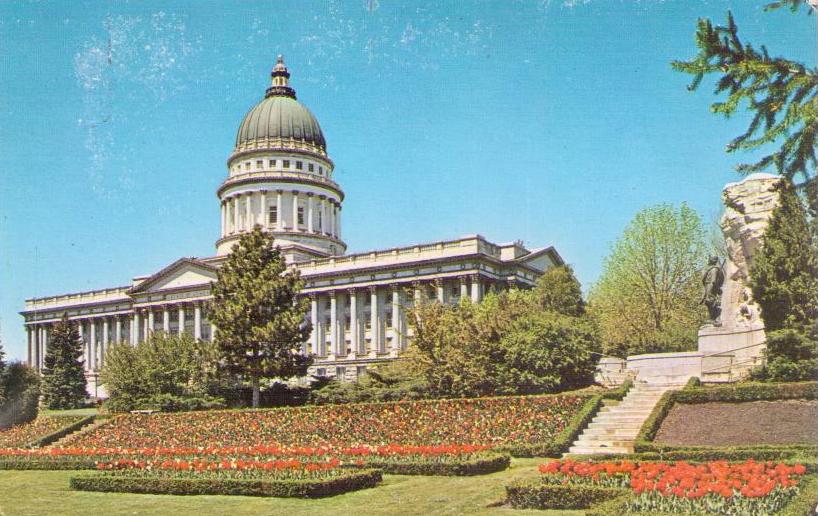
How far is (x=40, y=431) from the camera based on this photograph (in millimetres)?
41156

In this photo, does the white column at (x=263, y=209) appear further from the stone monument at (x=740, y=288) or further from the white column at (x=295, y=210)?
the stone monument at (x=740, y=288)

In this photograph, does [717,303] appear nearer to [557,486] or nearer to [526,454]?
[526,454]

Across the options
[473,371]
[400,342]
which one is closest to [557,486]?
[473,371]

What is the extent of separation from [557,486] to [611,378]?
23.4 meters

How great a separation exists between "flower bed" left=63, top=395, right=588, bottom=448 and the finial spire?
59815mm

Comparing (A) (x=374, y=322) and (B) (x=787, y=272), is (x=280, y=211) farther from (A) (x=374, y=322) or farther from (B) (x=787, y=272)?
(B) (x=787, y=272)

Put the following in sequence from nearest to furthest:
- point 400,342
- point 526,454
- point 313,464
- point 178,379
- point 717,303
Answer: point 313,464
point 526,454
point 717,303
point 178,379
point 400,342

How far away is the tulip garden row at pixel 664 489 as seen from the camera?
1259 cm

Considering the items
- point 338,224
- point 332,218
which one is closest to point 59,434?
point 332,218

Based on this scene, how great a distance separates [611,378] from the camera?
38125 millimetres

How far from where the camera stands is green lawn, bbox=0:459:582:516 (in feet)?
53.4

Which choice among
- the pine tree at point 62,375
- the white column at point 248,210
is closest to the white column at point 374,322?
the white column at point 248,210

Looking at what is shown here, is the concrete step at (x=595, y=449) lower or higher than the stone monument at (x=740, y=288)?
lower

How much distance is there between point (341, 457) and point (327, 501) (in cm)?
674
